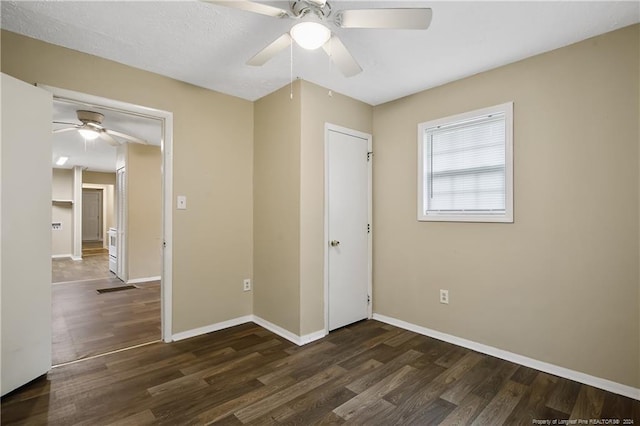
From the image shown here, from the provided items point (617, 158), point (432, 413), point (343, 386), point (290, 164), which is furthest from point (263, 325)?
point (617, 158)

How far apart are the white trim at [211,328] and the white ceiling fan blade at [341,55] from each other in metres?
2.68


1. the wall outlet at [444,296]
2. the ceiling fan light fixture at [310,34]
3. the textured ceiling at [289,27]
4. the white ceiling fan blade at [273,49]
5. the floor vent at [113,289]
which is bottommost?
the floor vent at [113,289]

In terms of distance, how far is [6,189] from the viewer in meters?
2.00

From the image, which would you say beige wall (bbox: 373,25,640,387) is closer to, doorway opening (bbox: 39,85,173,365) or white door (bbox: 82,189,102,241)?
doorway opening (bbox: 39,85,173,365)

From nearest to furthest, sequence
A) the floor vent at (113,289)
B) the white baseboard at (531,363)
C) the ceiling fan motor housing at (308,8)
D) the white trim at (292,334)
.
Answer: the ceiling fan motor housing at (308,8), the white baseboard at (531,363), the white trim at (292,334), the floor vent at (113,289)

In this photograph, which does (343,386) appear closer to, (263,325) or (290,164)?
(263,325)

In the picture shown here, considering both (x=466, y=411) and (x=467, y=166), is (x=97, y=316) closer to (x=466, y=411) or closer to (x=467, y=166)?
(x=466, y=411)

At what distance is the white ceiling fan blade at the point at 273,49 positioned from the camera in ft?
6.28

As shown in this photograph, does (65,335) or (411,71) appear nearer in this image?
(411,71)

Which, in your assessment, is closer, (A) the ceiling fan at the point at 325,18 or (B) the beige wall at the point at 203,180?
(A) the ceiling fan at the point at 325,18

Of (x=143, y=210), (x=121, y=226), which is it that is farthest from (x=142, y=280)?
(x=143, y=210)

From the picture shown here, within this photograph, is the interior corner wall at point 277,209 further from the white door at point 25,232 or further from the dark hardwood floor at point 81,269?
the dark hardwood floor at point 81,269

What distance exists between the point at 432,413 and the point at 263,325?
1.93 meters

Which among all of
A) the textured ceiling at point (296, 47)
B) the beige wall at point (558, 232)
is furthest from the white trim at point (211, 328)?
the textured ceiling at point (296, 47)
